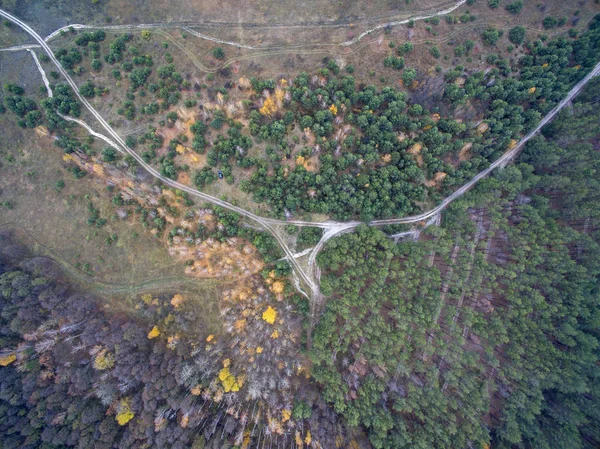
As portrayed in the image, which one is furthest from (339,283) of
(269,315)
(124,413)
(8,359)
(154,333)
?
(8,359)

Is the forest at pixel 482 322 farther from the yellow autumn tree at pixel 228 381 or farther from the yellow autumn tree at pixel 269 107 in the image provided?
the yellow autumn tree at pixel 269 107

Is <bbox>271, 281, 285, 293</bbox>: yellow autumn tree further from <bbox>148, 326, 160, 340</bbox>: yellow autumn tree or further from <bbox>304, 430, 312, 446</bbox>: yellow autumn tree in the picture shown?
<bbox>304, 430, 312, 446</bbox>: yellow autumn tree

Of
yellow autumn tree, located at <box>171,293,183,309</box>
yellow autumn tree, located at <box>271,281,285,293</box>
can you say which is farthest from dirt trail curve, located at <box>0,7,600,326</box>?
yellow autumn tree, located at <box>171,293,183,309</box>

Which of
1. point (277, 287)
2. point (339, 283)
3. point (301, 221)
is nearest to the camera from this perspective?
point (339, 283)

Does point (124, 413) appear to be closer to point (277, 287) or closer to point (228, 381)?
point (228, 381)

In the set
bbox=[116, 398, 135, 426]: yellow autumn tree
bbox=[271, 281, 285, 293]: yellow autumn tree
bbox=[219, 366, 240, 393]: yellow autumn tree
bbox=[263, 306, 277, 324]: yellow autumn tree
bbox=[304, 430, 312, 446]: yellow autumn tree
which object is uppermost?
bbox=[271, 281, 285, 293]: yellow autumn tree

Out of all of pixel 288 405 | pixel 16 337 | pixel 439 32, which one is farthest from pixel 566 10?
pixel 16 337
